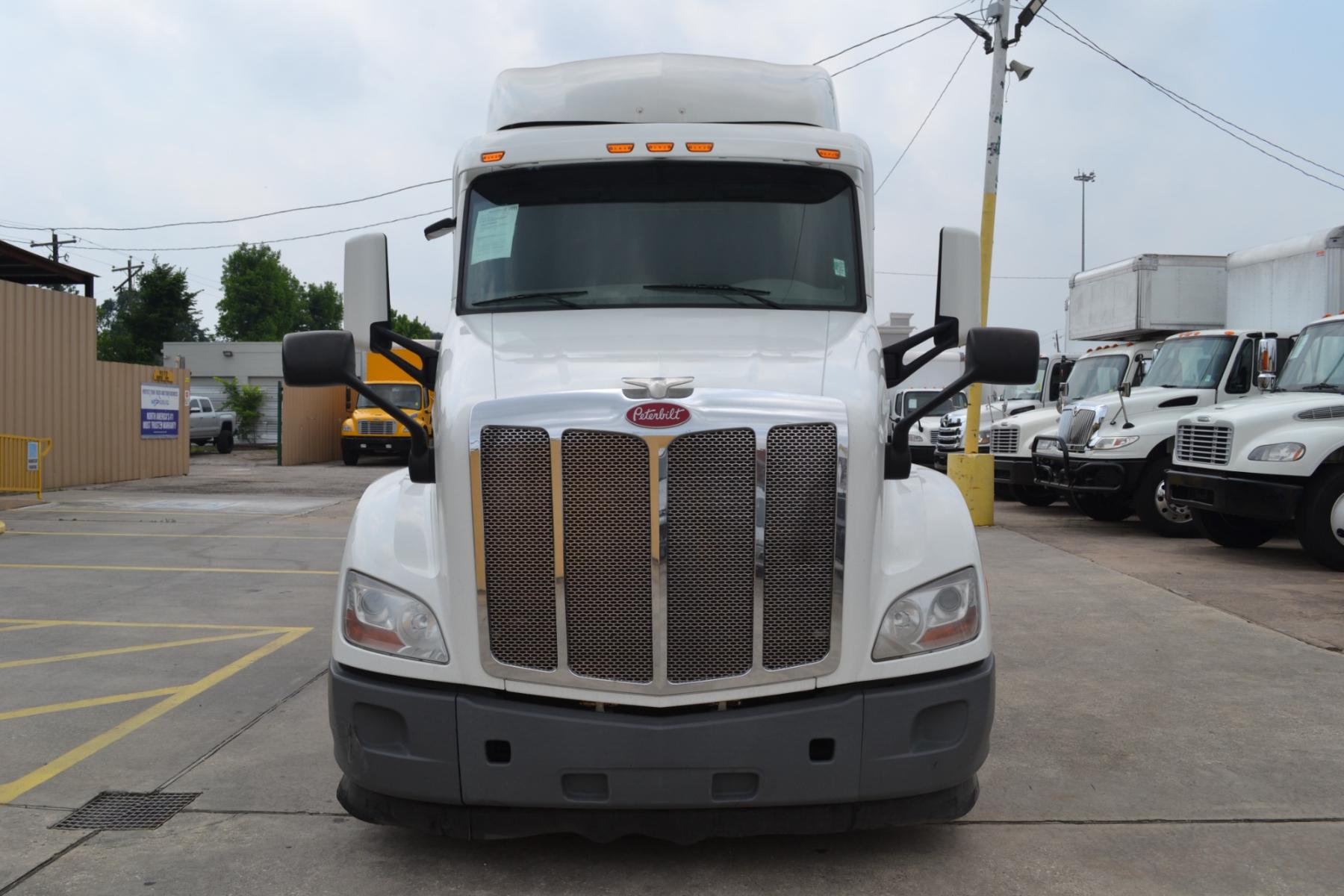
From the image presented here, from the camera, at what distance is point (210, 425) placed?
35188mm

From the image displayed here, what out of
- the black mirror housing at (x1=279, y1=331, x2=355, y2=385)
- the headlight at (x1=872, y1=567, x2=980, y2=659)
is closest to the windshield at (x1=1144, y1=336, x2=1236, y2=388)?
the headlight at (x1=872, y1=567, x2=980, y2=659)

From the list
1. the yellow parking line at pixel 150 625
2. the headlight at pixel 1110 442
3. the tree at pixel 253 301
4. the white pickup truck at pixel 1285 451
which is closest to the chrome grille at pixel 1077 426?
the headlight at pixel 1110 442

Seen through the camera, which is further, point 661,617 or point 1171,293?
point 1171,293

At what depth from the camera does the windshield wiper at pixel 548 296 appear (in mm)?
4664

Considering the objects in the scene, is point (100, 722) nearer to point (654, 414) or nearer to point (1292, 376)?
point (654, 414)

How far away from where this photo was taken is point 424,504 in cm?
393

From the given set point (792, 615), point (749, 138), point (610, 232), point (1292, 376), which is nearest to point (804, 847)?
point (792, 615)

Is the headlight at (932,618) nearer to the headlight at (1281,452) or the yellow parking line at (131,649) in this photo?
the yellow parking line at (131,649)

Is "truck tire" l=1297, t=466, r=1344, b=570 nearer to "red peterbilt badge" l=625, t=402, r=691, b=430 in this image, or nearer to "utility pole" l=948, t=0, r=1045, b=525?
"utility pole" l=948, t=0, r=1045, b=525

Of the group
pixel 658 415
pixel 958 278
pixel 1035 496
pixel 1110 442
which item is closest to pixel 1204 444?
pixel 1110 442

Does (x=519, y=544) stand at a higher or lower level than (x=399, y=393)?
lower

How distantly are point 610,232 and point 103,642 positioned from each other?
4698 mm

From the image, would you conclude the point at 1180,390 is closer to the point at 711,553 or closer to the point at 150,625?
the point at 150,625

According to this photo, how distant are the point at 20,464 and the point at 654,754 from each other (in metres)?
17.1
